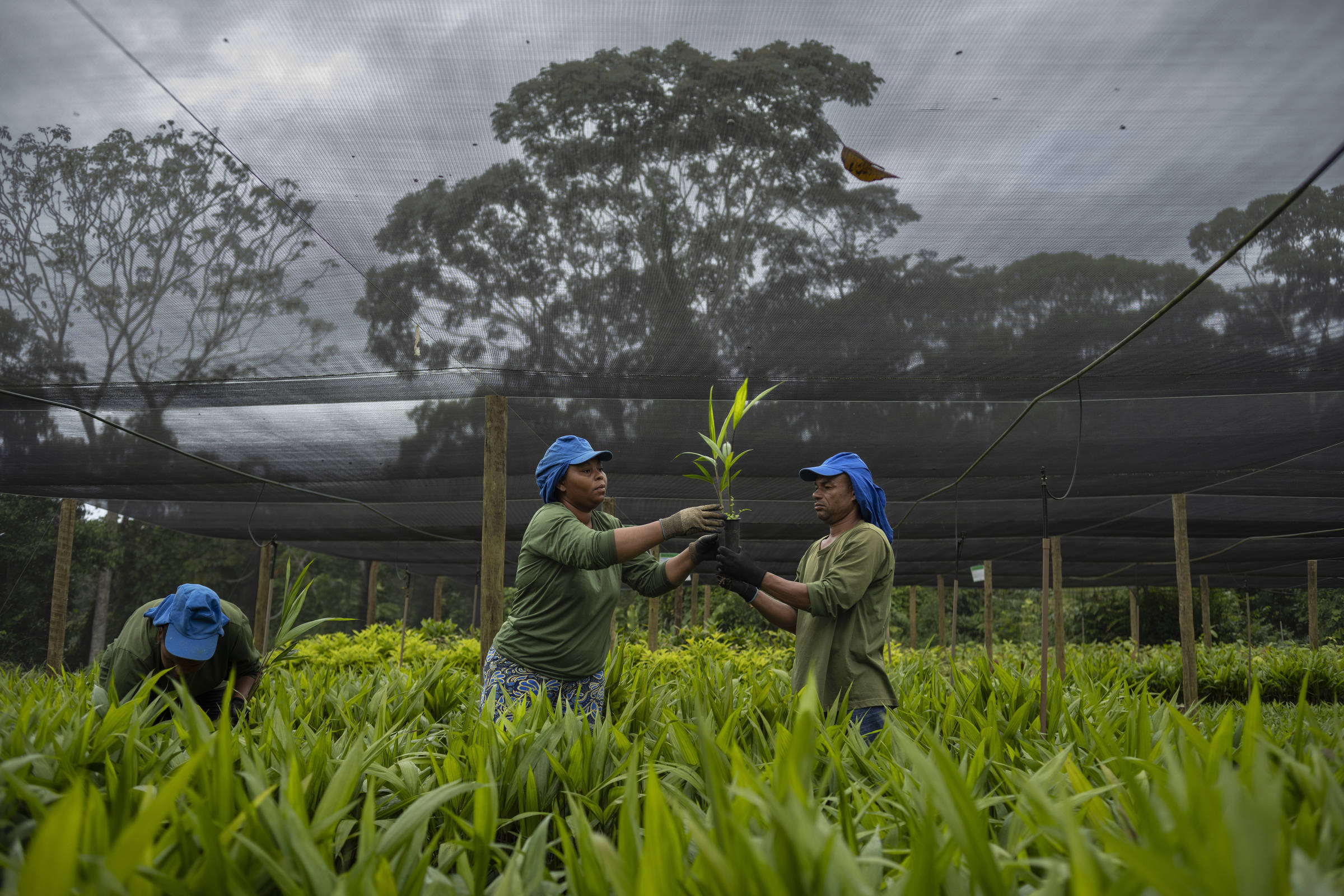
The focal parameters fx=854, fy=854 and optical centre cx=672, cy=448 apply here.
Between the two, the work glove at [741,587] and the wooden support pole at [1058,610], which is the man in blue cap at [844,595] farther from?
the wooden support pole at [1058,610]

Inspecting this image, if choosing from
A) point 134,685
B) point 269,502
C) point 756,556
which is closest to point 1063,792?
point 134,685

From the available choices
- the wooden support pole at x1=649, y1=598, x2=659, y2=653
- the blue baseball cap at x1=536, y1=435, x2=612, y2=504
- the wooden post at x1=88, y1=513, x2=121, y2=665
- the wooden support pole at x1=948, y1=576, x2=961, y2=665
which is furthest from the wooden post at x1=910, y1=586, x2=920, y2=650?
the wooden post at x1=88, y1=513, x2=121, y2=665

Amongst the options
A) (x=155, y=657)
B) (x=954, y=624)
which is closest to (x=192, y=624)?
(x=155, y=657)

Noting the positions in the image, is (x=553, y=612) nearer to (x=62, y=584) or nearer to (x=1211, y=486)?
(x=1211, y=486)

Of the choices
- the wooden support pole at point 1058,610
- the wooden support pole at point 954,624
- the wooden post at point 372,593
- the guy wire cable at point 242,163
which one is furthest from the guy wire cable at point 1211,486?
the wooden post at point 372,593

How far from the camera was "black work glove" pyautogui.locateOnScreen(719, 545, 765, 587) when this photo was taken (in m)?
2.99

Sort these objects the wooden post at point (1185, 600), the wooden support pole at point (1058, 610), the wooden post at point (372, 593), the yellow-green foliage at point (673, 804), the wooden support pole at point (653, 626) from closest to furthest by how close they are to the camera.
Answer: the yellow-green foliage at point (673, 804)
the wooden support pole at point (1058, 610)
the wooden post at point (1185, 600)
the wooden support pole at point (653, 626)
the wooden post at point (372, 593)

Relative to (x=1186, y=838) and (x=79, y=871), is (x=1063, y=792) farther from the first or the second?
(x=79, y=871)

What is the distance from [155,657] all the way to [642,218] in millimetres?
2685

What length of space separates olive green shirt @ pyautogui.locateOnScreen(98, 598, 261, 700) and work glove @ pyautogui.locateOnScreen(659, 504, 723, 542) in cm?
162

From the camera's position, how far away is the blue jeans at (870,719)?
3.03 m

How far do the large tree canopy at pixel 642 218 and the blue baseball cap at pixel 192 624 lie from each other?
6.13 ft

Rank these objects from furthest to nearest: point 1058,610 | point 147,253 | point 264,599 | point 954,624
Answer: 1. point 264,599
2. point 1058,610
3. point 954,624
4. point 147,253

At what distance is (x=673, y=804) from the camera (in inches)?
61.0
